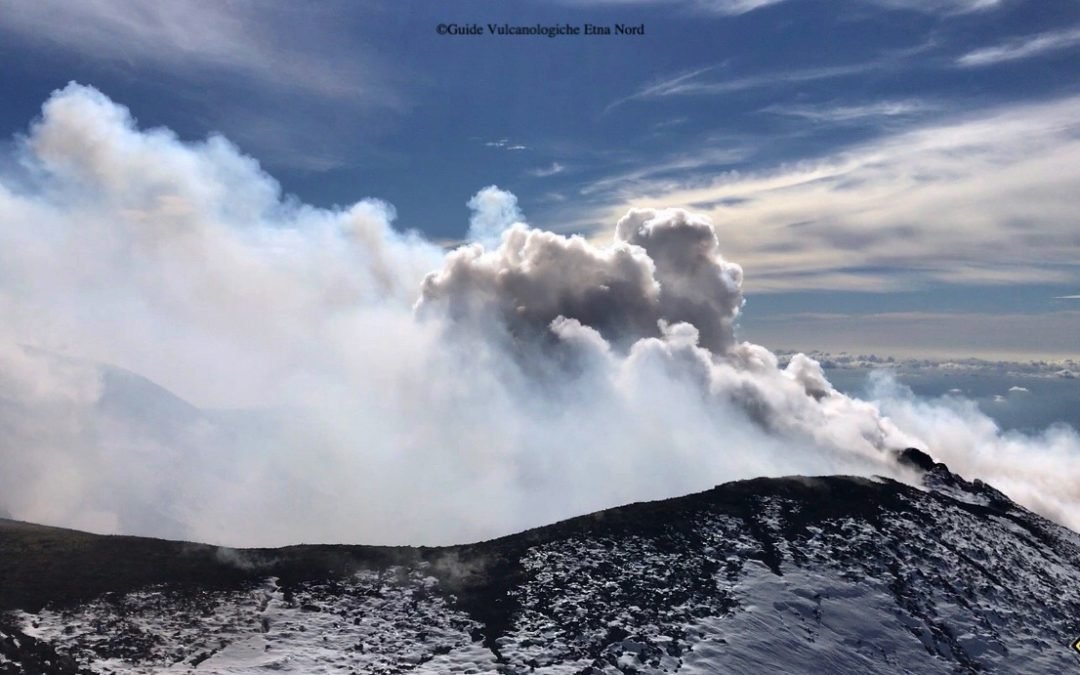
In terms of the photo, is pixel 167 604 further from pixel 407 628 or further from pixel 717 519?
pixel 717 519

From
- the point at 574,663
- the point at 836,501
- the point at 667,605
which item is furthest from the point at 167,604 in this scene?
the point at 836,501

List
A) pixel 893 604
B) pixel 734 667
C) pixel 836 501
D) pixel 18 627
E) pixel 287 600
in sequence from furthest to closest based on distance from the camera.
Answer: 1. pixel 836 501
2. pixel 893 604
3. pixel 287 600
4. pixel 734 667
5. pixel 18 627

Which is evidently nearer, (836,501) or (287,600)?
(287,600)

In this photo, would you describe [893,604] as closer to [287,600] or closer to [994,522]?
[994,522]

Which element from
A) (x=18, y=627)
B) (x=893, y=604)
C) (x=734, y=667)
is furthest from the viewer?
(x=893, y=604)

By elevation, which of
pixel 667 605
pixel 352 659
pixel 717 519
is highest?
pixel 717 519

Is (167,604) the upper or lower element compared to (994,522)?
lower

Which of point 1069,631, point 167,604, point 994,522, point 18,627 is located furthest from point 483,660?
point 994,522
